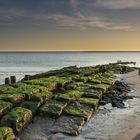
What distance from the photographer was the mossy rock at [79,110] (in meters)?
13.5

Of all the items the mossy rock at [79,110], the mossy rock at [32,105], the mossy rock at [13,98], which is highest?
the mossy rock at [13,98]

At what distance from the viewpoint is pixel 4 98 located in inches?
536

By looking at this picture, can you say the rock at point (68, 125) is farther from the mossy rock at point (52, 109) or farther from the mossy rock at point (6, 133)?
the mossy rock at point (6, 133)

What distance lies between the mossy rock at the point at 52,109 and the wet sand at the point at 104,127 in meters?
0.28

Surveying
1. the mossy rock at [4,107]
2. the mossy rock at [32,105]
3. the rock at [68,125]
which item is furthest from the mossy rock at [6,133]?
the mossy rock at [32,105]

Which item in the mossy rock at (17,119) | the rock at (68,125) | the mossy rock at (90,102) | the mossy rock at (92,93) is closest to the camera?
the mossy rock at (17,119)

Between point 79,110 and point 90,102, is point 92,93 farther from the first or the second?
point 79,110

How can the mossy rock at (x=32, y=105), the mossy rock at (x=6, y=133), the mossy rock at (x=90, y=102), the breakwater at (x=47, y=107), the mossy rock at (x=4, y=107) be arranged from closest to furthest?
the mossy rock at (x=6, y=133) < the breakwater at (x=47, y=107) < the mossy rock at (x=4, y=107) < the mossy rock at (x=32, y=105) < the mossy rock at (x=90, y=102)

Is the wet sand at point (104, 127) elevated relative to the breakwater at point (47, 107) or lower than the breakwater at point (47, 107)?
lower

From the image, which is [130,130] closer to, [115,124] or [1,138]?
[115,124]

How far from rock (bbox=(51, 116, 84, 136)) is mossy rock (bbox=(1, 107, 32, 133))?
108 centimetres

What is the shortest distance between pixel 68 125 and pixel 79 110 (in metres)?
1.77

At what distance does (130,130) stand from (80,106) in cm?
297

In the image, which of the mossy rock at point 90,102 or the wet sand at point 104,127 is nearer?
the wet sand at point 104,127
